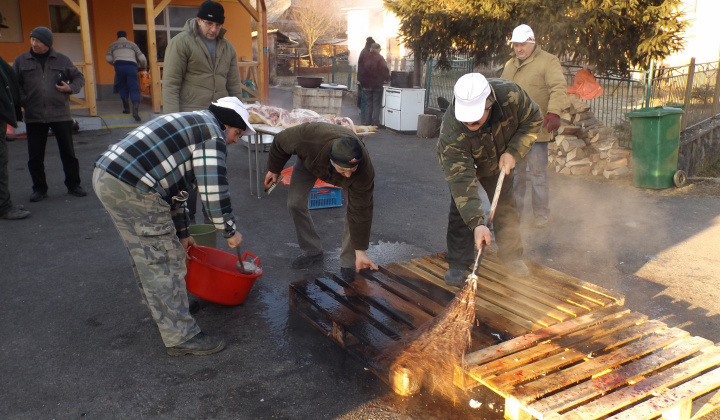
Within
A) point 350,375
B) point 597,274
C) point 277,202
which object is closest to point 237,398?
point 350,375

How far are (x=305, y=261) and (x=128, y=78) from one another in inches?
347

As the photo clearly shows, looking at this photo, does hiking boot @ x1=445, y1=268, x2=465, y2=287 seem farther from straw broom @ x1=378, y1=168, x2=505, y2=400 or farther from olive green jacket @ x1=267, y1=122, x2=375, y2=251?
straw broom @ x1=378, y1=168, x2=505, y2=400

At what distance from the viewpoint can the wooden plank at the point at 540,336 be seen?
3.13 metres

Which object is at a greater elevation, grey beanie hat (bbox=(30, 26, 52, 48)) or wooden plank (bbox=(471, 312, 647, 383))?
grey beanie hat (bbox=(30, 26, 52, 48))

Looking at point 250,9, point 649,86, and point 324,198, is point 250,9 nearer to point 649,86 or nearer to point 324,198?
point 324,198

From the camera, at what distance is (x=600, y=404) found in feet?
8.85

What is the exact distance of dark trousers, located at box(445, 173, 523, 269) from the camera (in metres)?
4.40

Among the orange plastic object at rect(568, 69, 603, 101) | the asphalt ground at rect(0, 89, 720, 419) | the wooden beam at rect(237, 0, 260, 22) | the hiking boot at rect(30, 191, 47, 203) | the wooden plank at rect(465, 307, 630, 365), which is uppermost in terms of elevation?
the wooden beam at rect(237, 0, 260, 22)

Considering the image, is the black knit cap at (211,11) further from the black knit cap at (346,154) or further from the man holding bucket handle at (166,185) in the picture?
the black knit cap at (346,154)

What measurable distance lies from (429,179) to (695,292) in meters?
4.51

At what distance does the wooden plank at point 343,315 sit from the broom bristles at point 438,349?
0.17m

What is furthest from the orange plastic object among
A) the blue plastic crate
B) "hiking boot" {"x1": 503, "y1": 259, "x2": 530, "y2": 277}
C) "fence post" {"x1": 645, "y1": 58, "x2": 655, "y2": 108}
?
"hiking boot" {"x1": 503, "y1": 259, "x2": 530, "y2": 277}

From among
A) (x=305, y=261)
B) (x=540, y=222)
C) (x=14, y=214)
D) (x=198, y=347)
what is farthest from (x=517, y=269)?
(x=14, y=214)

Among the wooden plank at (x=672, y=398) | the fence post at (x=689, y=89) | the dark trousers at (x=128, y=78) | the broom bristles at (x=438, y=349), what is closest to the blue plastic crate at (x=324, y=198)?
the broom bristles at (x=438, y=349)
